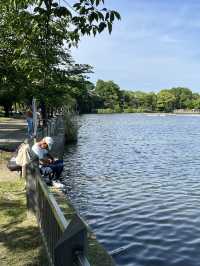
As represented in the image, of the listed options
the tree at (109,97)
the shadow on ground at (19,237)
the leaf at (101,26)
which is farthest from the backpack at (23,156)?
the tree at (109,97)

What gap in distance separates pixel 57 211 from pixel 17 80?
16.3 metres

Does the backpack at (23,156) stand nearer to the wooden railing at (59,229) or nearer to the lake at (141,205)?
the lake at (141,205)

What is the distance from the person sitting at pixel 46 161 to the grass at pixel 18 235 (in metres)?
2.05

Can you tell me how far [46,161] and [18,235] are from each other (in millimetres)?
6686

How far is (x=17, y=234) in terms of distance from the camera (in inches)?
331

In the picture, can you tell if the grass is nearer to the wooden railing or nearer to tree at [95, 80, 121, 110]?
the wooden railing

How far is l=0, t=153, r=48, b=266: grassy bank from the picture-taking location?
280 inches

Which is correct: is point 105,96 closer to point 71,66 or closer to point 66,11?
point 71,66

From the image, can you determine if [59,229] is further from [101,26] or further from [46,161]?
[46,161]

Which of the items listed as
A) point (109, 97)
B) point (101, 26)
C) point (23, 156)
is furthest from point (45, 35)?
point (109, 97)

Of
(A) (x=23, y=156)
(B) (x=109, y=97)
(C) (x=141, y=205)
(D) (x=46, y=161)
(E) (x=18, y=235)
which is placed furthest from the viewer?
(B) (x=109, y=97)

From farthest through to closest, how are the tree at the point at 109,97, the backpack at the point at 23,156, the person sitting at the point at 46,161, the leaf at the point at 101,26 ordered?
1. the tree at the point at 109,97
2. the person sitting at the point at 46,161
3. the backpack at the point at 23,156
4. the leaf at the point at 101,26

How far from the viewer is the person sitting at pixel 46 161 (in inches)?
540

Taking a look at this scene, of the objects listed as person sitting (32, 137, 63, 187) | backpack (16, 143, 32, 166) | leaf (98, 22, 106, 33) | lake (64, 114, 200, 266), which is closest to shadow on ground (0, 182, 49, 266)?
backpack (16, 143, 32, 166)
